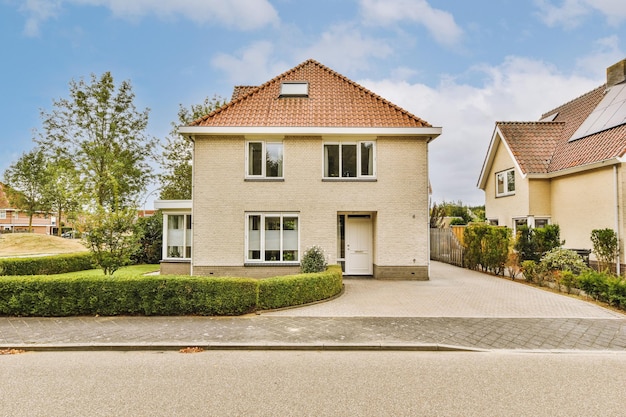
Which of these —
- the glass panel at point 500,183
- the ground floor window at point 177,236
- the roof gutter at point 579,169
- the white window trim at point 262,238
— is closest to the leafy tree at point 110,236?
the ground floor window at point 177,236

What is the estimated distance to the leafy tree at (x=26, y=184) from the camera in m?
43.4

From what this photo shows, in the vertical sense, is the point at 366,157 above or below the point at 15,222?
above

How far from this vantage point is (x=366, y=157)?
1357 centimetres

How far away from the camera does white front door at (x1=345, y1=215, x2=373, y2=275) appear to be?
1406 centimetres

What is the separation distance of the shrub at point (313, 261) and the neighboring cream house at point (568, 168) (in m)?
10.9

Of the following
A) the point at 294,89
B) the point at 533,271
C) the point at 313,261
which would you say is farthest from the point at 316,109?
the point at 533,271

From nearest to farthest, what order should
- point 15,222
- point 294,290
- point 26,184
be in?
1. point 294,290
2. point 26,184
3. point 15,222

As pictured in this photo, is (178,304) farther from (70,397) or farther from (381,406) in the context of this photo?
(381,406)

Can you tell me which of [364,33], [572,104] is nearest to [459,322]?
[364,33]

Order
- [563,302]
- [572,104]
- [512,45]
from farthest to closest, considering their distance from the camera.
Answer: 1. [572,104]
2. [512,45]
3. [563,302]

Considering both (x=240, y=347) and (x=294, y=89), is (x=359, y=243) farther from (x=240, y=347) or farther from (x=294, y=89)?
(x=240, y=347)

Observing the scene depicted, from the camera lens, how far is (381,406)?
13.2ft

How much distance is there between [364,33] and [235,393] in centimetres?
1447

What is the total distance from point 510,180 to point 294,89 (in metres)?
12.5
